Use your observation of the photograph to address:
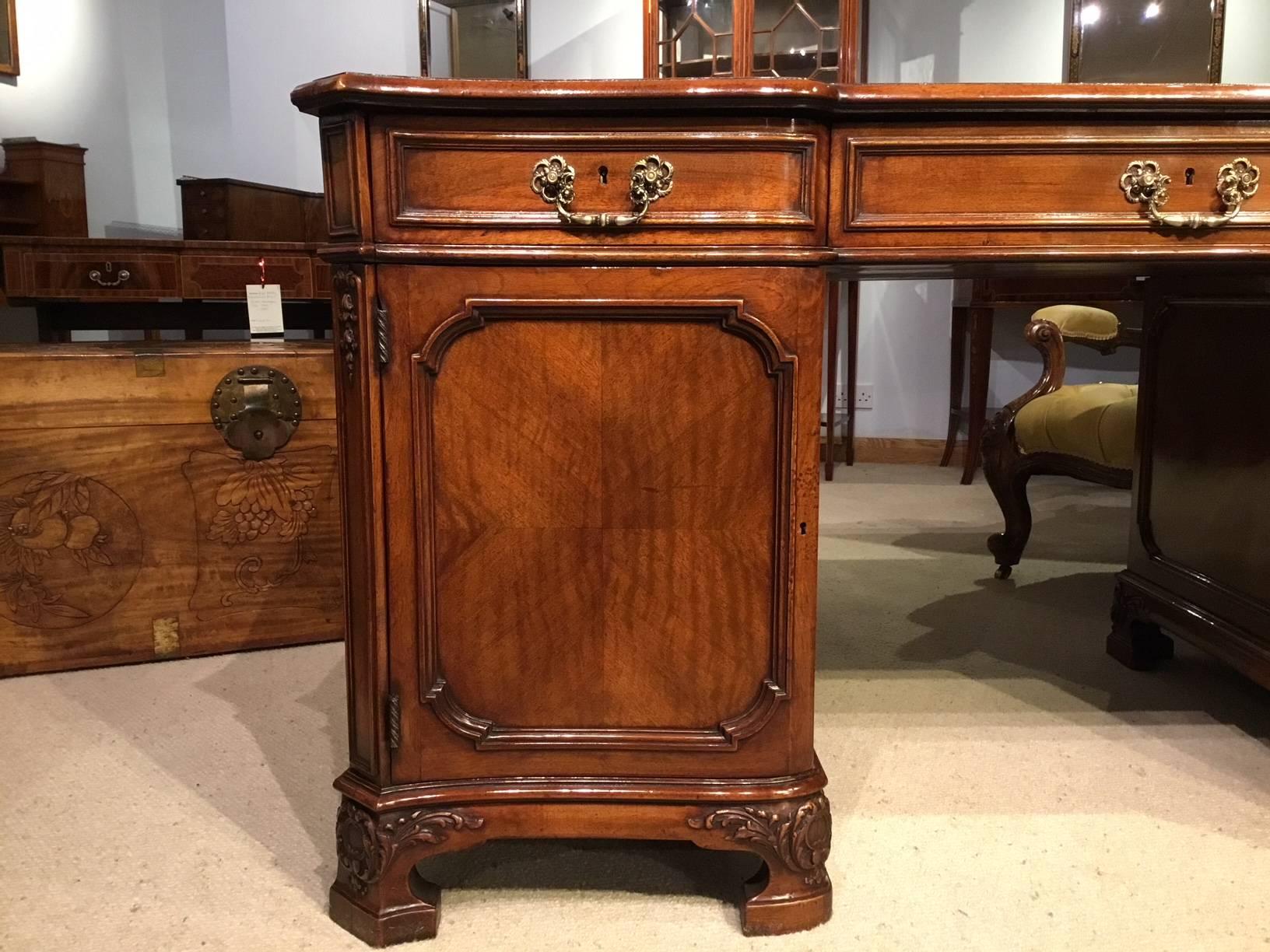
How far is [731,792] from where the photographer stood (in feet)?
3.84

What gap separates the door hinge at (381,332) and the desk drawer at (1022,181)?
497mm

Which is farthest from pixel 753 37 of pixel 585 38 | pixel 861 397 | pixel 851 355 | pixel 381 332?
pixel 381 332

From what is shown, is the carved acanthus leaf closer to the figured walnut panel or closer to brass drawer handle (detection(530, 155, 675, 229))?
the figured walnut panel

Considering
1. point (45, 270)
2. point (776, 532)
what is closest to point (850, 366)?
point (45, 270)

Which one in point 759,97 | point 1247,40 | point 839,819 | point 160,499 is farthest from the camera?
point 1247,40

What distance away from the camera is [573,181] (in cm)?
108

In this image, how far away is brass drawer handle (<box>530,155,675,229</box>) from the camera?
1070 mm

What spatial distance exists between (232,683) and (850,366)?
287cm

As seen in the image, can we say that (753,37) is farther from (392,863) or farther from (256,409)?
(392,863)

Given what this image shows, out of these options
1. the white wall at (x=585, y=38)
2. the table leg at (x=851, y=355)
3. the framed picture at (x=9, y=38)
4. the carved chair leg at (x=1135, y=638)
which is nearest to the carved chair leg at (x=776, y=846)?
the carved chair leg at (x=1135, y=638)

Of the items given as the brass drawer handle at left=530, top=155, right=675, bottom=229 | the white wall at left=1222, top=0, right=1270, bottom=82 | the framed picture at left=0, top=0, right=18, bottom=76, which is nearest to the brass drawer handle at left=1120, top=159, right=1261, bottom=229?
the brass drawer handle at left=530, top=155, right=675, bottom=229

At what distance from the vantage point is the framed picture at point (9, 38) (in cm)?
405

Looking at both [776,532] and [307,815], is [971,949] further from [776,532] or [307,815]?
[307,815]

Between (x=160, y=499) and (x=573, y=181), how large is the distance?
49.3 inches
